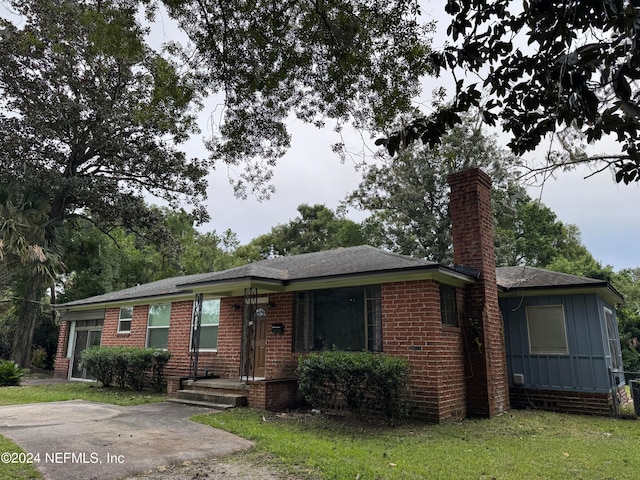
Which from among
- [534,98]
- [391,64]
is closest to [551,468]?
[534,98]

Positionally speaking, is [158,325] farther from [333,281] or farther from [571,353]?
[571,353]

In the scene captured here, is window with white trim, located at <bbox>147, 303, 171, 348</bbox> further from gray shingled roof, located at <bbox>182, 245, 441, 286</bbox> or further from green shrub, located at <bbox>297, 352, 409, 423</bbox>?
green shrub, located at <bbox>297, 352, 409, 423</bbox>

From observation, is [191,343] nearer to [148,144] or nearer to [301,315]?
[301,315]

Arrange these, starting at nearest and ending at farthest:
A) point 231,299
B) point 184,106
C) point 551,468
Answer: point 551,468 < point 184,106 < point 231,299

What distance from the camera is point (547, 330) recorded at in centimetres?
1052

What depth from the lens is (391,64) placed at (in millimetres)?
6199

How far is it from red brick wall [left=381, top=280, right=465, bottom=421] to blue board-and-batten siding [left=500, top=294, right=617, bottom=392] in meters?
2.58

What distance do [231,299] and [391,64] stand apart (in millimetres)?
7829

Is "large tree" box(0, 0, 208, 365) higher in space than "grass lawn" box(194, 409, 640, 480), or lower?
higher

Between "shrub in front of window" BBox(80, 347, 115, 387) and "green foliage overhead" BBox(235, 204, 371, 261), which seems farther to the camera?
"green foliage overhead" BBox(235, 204, 371, 261)

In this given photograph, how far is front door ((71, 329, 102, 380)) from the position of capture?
16.4 m

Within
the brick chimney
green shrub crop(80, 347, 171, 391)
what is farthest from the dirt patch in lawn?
green shrub crop(80, 347, 171, 391)

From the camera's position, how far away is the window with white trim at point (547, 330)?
10352 mm

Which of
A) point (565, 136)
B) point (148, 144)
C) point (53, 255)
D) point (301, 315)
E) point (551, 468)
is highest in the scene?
point (148, 144)
